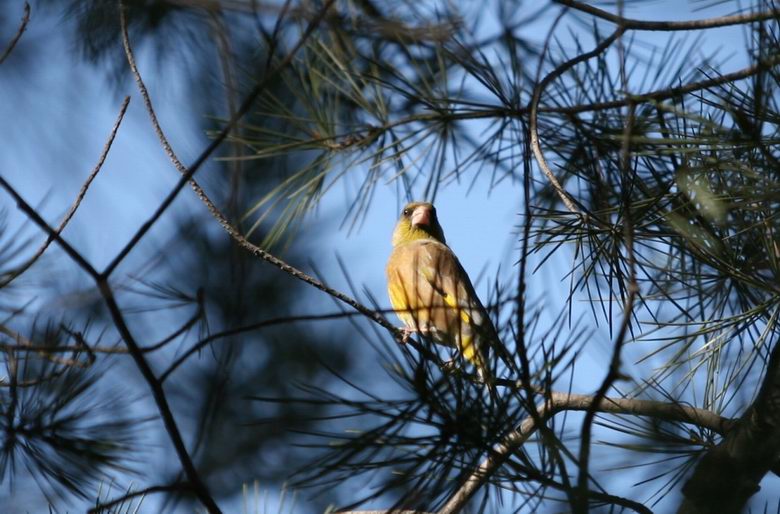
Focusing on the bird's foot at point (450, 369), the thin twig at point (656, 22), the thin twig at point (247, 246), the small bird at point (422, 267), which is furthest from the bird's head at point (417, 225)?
the bird's foot at point (450, 369)

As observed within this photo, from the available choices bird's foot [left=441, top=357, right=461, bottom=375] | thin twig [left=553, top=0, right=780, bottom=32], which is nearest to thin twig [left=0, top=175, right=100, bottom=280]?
bird's foot [left=441, top=357, right=461, bottom=375]

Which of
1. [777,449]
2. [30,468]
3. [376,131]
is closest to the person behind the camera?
[777,449]

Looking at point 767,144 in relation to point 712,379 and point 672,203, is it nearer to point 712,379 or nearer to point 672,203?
point 672,203

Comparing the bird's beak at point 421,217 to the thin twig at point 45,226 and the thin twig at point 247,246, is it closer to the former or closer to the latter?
the thin twig at point 247,246

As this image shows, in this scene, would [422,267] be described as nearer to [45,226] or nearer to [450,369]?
[450,369]

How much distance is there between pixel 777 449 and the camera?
1.68m

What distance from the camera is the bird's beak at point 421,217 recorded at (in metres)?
4.06

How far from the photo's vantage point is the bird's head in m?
4.09

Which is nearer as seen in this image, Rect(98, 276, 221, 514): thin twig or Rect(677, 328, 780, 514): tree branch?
Rect(98, 276, 221, 514): thin twig

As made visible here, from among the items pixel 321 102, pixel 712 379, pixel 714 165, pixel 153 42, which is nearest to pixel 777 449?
pixel 714 165

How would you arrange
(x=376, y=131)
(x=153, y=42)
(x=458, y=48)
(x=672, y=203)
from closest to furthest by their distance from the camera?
(x=672, y=203) < (x=458, y=48) < (x=376, y=131) < (x=153, y=42)

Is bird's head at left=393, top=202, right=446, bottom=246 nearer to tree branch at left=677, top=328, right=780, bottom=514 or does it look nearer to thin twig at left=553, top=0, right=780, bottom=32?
thin twig at left=553, top=0, right=780, bottom=32

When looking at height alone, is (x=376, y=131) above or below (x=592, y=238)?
above

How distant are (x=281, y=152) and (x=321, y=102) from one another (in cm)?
29
